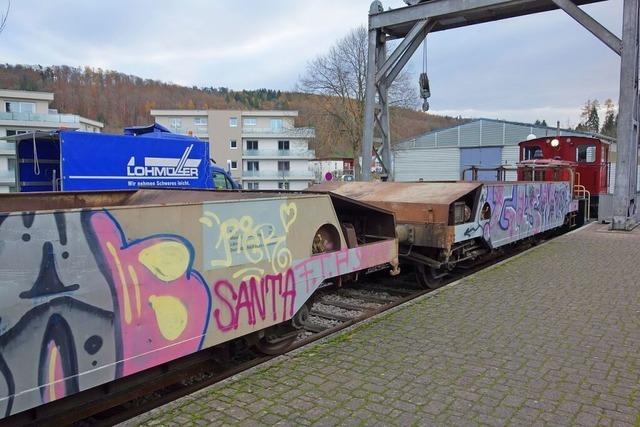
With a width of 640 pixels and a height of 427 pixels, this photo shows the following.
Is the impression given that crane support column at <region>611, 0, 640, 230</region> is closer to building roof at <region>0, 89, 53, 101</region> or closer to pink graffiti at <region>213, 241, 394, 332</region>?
pink graffiti at <region>213, 241, 394, 332</region>

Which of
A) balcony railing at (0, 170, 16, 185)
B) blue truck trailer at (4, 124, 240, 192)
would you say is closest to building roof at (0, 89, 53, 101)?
balcony railing at (0, 170, 16, 185)

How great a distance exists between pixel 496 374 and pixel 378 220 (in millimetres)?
2636

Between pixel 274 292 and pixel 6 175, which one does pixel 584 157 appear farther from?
pixel 6 175

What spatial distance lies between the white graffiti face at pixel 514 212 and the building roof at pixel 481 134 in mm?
35191

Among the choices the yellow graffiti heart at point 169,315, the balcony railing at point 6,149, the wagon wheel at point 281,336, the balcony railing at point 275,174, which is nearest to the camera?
the yellow graffiti heart at point 169,315

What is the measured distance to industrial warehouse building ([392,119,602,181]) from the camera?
→ 158 feet

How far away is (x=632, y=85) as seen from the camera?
1298cm

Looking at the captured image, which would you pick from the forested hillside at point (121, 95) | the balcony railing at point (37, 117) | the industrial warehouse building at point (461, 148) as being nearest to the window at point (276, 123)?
the forested hillside at point (121, 95)

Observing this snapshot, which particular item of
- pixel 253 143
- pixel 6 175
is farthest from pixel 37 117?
pixel 253 143

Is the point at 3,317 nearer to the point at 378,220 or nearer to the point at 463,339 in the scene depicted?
the point at 463,339

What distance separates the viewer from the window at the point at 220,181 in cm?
1561

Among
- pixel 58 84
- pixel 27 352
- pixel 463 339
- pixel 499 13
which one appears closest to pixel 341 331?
pixel 463 339

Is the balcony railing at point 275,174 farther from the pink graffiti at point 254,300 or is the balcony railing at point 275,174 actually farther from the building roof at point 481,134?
the pink graffiti at point 254,300

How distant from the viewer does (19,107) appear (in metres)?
54.5
